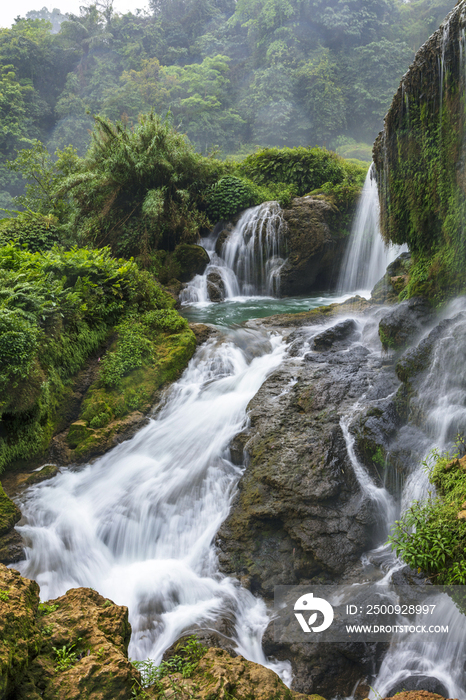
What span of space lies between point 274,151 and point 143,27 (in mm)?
42338

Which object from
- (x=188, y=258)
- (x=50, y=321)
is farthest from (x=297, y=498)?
(x=188, y=258)

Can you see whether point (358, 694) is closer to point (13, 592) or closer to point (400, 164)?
point (13, 592)

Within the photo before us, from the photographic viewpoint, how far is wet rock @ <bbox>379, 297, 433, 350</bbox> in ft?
21.3

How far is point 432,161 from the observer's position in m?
6.38

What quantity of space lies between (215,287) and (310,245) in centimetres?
360

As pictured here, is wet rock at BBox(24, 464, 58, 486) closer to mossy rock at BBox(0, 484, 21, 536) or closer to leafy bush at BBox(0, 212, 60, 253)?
mossy rock at BBox(0, 484, 21, 536)

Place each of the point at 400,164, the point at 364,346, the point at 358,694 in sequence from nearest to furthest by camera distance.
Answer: the point at 358,694, the point at 400,164, the point at 364,346

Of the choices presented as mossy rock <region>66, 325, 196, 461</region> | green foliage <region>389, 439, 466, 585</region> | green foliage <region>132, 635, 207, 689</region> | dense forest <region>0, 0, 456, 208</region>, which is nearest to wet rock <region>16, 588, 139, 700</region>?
green foliage <region>132, 635, 207, 689</region>

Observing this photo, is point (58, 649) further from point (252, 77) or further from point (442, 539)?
point (252, 77)

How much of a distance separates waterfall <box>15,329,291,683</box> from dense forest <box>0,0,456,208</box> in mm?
35654

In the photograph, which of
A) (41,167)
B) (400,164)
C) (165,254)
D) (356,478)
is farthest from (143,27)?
(356,478)

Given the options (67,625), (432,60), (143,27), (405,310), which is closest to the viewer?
(67,625)

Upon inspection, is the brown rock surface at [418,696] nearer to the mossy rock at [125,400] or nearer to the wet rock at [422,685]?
the wet rock at [422,685]

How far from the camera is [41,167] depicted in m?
16.0
